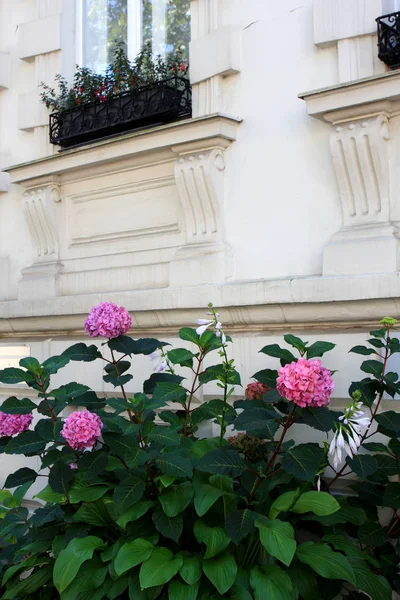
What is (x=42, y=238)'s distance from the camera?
5410 millimetres

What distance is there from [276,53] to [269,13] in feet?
0.75

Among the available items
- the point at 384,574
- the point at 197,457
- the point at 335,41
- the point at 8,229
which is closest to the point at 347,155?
the point at 335,41

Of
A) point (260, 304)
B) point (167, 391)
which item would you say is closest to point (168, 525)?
point (167, 391)

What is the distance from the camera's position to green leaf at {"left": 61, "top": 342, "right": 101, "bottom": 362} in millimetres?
3615

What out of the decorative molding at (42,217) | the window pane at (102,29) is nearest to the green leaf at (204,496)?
the decorative molding at (42,217)

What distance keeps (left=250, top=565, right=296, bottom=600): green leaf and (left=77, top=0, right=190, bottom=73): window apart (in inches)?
118

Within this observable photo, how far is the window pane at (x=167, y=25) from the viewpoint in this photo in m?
4.94

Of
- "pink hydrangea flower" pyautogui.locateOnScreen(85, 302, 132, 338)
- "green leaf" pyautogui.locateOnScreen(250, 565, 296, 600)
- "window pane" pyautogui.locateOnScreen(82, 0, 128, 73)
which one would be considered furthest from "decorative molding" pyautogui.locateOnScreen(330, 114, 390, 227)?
"window pane" pyautogui.locateOnScreen(82, 0, 128, 73)

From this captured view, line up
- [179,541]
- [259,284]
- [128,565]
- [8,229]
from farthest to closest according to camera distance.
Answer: [8,229], [259,284], [179,541], [128,565]

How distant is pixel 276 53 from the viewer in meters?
4.33

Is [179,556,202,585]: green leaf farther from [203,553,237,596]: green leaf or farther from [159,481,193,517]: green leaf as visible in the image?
[159,481,193,517]: green leaf

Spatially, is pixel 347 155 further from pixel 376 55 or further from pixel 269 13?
pixel 269 13

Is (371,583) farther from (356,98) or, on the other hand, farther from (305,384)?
(356,98)

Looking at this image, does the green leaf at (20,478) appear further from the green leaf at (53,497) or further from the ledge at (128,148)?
the ledge at (128,148)
